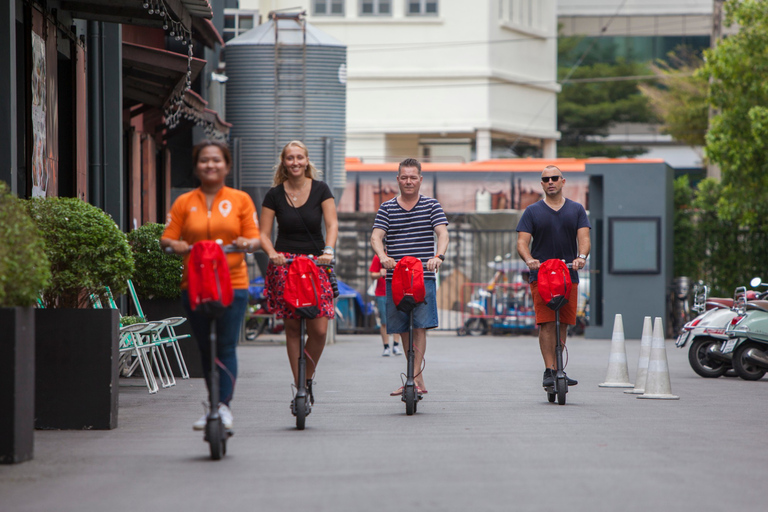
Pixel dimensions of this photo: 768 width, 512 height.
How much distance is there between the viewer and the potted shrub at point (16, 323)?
625 centimetres

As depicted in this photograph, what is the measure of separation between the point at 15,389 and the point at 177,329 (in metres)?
6.04

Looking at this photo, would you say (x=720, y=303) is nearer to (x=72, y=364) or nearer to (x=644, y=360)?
(x=644, y=360)

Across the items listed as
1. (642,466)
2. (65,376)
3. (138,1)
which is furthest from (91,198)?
(642,466)

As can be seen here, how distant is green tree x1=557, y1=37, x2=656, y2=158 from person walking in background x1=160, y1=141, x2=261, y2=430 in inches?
1945

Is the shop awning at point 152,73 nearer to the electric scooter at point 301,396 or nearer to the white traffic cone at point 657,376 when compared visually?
the white traffic cone at point 657,376

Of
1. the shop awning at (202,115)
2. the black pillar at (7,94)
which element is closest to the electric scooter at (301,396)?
the black pillar at (7,94)

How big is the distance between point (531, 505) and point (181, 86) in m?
10.5

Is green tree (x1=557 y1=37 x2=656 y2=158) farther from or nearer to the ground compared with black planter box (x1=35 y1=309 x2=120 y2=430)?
farther from the ground

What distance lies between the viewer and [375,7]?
146 feet

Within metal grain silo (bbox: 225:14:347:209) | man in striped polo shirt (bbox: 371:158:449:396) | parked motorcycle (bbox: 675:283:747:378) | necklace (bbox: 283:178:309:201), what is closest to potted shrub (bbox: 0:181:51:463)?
necklace (bbox: 283:178:309:201)

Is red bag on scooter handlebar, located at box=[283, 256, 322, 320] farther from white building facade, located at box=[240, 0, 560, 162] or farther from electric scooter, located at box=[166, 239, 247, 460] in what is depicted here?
white building facade, located at box=[240, 0, 560, 162]

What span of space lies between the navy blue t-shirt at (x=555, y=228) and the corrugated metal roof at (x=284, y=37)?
1264 cm

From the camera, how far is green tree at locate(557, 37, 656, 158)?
2172 inches

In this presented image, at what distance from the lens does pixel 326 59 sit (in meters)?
21.5
